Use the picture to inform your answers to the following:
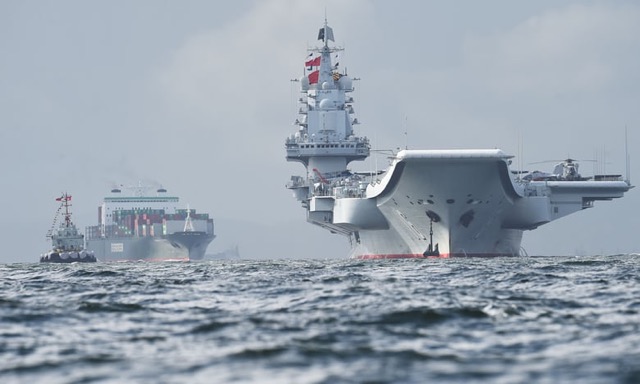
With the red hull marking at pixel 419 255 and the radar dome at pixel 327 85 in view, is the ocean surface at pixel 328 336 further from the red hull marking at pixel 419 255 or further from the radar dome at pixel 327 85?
the radar dome at pixel 327 85

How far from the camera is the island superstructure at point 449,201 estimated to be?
81875 millimetres

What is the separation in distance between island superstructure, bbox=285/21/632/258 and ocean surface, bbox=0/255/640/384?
48881 millimetres

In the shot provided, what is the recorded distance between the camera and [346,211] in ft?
323

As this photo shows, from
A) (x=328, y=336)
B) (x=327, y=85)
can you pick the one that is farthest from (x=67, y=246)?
(x=328, y=336)

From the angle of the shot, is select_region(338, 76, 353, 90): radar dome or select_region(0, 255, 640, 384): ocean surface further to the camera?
select_region(338, 76, 353, 90): radar dome

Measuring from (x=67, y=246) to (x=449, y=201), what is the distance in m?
87.6

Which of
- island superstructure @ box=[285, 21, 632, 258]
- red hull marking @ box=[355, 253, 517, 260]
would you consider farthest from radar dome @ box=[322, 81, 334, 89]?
red hull marking @ box=[355, 253, 517, 260]

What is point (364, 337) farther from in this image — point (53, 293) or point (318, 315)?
point (53, 293)

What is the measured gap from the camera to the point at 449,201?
86188 millimetres

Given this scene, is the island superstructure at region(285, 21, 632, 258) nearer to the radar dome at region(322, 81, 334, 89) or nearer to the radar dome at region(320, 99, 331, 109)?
the radar dome at region(320, 99, 331, 109)

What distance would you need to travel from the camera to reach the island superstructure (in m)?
81.9

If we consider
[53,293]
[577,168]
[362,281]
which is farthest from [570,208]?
[53,293]

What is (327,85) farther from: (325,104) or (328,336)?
(328,336)

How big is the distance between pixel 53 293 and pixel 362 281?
10.1m
